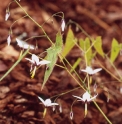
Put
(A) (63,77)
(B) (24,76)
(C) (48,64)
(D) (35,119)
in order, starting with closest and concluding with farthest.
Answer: (C) (48,64) < (D) (35,119) < (B) (24,76) < (A) (63,77)

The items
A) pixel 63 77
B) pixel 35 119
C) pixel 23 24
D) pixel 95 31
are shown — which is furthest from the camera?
pixel 95 31

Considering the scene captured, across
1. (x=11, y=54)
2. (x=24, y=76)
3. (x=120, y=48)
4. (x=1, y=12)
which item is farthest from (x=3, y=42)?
(x=120, y=48)

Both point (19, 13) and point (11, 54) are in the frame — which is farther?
point (19, 13)

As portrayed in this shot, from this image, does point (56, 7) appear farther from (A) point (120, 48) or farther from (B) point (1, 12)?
(A) point (120, 48)

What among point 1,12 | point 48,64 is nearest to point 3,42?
point 1,12

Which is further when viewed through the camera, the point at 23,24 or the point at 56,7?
the point at 56,7

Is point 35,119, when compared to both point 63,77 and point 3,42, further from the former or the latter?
point 3,42

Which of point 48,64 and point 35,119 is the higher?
point 48,64

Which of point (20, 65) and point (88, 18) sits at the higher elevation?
point (88, 18)

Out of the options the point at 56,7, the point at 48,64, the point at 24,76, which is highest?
the point at 56,7
